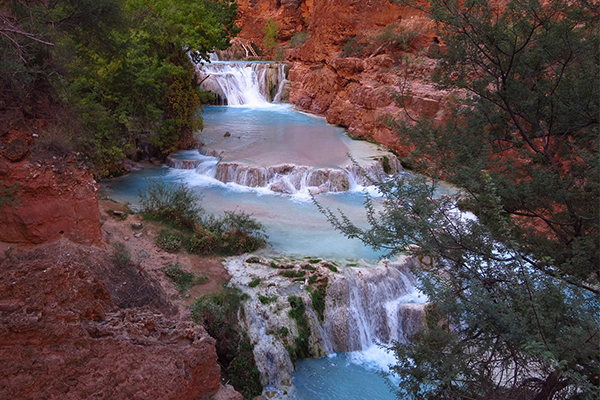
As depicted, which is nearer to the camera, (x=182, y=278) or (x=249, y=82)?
(x=182, y=278)

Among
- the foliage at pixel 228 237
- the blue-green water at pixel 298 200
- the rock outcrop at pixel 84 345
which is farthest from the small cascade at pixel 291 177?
the rock outcrop at pixel 84 345

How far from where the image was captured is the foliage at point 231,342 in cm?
592

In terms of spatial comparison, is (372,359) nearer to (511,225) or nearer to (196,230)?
(511,225)

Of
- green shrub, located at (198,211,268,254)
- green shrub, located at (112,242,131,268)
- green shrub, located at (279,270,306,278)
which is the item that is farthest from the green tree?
green shrub, located at (198,211,268,254)

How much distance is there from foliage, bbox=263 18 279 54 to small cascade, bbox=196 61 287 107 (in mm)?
11731

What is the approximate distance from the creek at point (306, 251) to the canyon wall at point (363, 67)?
1.36 m

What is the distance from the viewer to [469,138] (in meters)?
5.36

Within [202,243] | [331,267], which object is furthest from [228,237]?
[331,267]

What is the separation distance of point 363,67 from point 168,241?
1539 cm

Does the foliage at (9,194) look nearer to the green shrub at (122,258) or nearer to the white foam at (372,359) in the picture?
the green shrub at (122,258)

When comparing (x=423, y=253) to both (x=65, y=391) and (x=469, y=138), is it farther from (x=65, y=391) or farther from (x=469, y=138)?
(x=65, y=391)

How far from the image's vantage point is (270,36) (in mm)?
38250

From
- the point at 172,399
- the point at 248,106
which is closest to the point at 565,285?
the point at 172,399

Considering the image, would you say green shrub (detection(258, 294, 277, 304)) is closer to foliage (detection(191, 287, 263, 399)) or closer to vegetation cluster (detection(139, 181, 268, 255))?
foliage (detection(191, 287, 263, 399))
